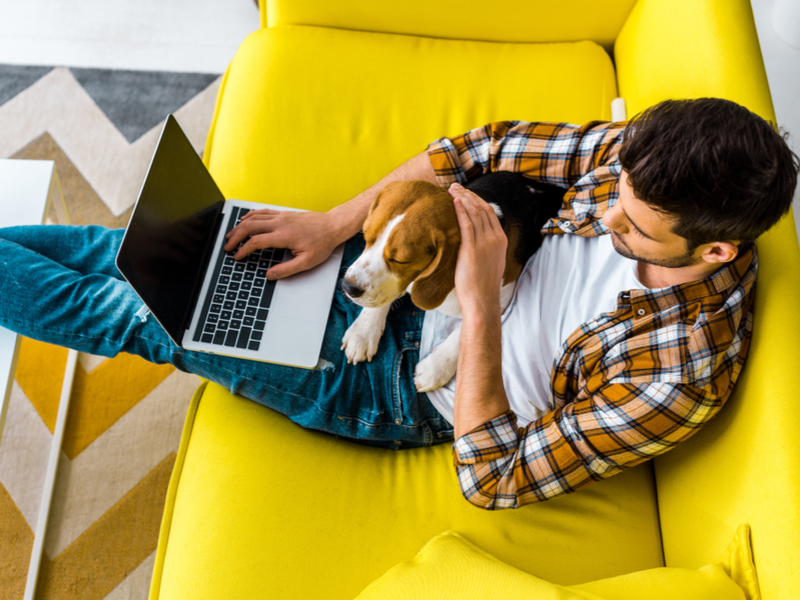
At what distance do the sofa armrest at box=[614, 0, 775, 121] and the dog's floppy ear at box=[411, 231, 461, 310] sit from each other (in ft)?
2.71

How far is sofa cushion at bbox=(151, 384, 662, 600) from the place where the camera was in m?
1.33

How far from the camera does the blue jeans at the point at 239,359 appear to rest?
1.44 meters

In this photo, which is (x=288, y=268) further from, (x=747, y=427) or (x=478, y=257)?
(x=747, y=427)

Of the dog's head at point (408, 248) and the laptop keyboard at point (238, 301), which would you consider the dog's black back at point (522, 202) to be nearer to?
the dog's head at point (408, 248)

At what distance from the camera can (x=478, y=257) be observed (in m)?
1.32

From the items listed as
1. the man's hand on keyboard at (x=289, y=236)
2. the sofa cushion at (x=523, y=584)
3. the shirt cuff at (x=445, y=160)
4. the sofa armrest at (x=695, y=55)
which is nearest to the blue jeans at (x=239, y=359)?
the man's hand on keyboard at (x=289, y=236)

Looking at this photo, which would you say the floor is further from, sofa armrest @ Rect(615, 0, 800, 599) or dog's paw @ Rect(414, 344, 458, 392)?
dog's paw @ Rect(414, 344, 458, 392)

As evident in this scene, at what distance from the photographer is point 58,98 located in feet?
8.98

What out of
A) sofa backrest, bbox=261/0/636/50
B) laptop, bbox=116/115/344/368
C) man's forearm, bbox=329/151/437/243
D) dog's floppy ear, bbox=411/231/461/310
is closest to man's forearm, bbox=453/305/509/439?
dog's floppy ear, bbox=411/231/461/310

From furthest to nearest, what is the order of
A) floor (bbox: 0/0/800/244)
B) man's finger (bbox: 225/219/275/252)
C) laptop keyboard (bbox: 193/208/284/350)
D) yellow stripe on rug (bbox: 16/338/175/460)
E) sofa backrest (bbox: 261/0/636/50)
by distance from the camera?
floor (bbox: 0/0/800/244), yellow stripe on rug (bbox: 16/338/175/460), sofa backrest (bbox: 261/0/636/50), man's finger (bbox: 225/219/275/252), laptop keyboard (bbox: 193/208/284/350)

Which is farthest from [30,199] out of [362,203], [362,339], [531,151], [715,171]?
[715,171]

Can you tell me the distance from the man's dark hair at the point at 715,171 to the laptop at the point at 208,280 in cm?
92

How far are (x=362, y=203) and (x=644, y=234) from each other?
822 millimetres

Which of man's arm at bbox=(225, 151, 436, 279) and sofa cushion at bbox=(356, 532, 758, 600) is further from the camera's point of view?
man's arm at bbox=(225, 151, 436, 279)
